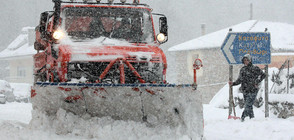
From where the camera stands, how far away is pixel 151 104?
19.5 feet

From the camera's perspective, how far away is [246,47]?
9742 millimetres

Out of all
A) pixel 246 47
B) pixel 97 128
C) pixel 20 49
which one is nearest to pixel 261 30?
pixel 246 47

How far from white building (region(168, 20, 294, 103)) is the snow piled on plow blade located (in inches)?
771

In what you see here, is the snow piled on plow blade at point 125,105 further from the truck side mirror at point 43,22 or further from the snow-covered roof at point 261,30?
the snow-covered roof at point 261,30

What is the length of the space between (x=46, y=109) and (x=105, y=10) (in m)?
2.72

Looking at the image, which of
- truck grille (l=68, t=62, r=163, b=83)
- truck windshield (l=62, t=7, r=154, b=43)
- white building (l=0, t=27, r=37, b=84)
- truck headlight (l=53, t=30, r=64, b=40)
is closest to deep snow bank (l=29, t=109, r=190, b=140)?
truck grille (l=68, t=62, r=163, b=83)

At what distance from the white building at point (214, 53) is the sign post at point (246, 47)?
1509 cm

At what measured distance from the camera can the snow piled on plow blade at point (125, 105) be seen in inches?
228

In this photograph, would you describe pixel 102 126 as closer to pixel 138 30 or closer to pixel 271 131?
pixel 138 30

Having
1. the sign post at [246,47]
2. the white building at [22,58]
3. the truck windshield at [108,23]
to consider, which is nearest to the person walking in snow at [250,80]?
the sign post at [246,47]

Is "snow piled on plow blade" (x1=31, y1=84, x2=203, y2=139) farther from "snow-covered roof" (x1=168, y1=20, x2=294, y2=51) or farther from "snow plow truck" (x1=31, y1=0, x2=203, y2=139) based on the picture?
"snow-covered roof" (x1=168, y1=20, x2=294, y2=51)

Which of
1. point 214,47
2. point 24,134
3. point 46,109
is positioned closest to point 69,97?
point 46,109

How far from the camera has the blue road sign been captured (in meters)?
9.70

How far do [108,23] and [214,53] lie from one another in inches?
796
